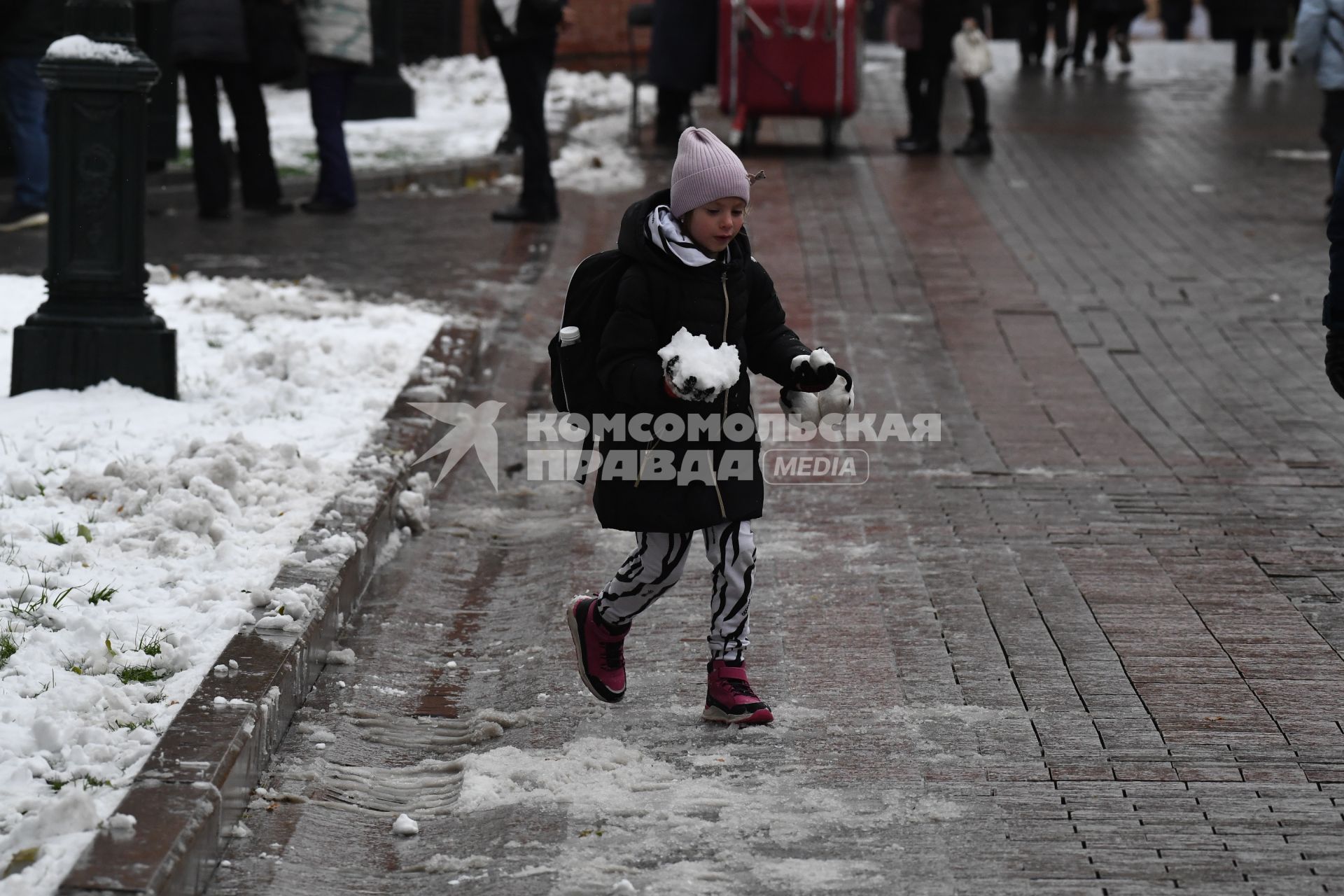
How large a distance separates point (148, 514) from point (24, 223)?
6.13 m

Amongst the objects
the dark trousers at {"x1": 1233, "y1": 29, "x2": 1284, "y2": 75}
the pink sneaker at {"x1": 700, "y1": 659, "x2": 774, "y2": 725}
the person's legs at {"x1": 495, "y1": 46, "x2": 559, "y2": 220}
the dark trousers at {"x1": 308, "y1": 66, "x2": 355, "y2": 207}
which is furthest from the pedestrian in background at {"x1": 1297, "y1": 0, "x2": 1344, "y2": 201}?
the dark trousers at {"x1": 1233, "y1": 29, "x2": 1284, "y2": 75}

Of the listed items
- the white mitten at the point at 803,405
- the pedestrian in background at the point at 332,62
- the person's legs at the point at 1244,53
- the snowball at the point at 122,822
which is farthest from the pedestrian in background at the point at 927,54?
the snowball at the point at 122,822

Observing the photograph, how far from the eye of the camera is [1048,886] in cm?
357

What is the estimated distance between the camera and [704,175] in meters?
4.25

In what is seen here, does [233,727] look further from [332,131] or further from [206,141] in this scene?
[332,131]

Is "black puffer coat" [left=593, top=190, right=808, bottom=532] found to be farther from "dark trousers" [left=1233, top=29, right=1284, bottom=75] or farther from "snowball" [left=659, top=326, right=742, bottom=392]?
"dark trousers" [left=1233, top=29, right=1284, bottom=75]

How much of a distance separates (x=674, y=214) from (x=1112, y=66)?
20.7m

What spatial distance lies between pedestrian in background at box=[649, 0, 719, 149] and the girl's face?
10963 millimetres

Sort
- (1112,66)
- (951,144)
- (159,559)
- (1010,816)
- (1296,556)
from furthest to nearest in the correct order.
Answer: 1. (1112,66)
2. (951,144)
3. (1296,556)
4. (159,559)
5. (1010,816)

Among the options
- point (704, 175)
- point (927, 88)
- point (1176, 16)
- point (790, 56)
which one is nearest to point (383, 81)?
point (790, 56)

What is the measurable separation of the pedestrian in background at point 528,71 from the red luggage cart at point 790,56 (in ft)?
10.2

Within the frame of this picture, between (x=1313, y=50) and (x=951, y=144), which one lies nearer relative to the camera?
(x=1313, y=50)

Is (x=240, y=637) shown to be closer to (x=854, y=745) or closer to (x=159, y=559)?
(x=159, y=559)

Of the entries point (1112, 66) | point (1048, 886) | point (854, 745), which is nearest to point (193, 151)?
point (854, 745)
